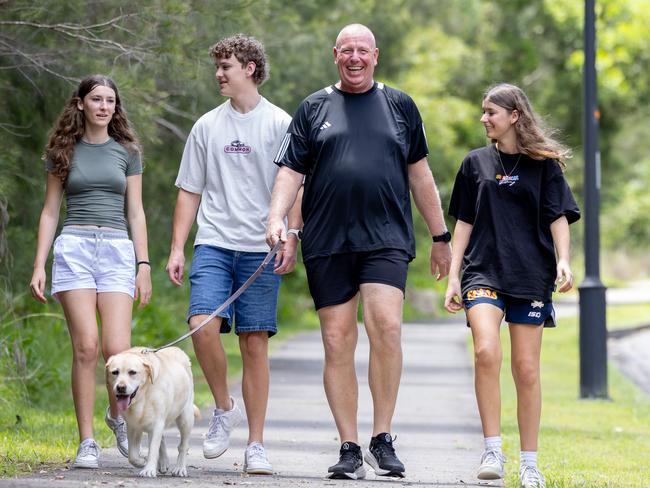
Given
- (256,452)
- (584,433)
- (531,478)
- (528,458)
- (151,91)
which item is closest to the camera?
(531,478)

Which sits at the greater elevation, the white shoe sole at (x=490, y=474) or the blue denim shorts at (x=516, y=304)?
the blue denim shorts at (x=516, y=304)

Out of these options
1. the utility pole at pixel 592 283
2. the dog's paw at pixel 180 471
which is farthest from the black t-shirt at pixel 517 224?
the utility pole at pixel 592 283

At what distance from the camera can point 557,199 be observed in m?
6.97

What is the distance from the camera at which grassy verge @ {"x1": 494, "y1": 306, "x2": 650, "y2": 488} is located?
7.73 meters

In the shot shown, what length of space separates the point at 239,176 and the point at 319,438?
2720mm

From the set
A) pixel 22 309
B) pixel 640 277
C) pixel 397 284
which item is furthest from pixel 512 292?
pixel 640 277

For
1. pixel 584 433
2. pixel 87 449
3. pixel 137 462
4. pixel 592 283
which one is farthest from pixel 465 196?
pixel 592 283

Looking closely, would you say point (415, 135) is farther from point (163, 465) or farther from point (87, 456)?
point (87, 456)

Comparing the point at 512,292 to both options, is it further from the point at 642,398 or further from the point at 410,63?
the point at 410,63

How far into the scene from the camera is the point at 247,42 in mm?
7359

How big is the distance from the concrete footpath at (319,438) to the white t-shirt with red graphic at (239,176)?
50.3 inches

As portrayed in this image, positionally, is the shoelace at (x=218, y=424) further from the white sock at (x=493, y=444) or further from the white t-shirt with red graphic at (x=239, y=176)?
the white sock at (x=493, y=444)

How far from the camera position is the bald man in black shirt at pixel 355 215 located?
271 inches

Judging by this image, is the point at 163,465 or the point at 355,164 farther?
the point at 163,465
